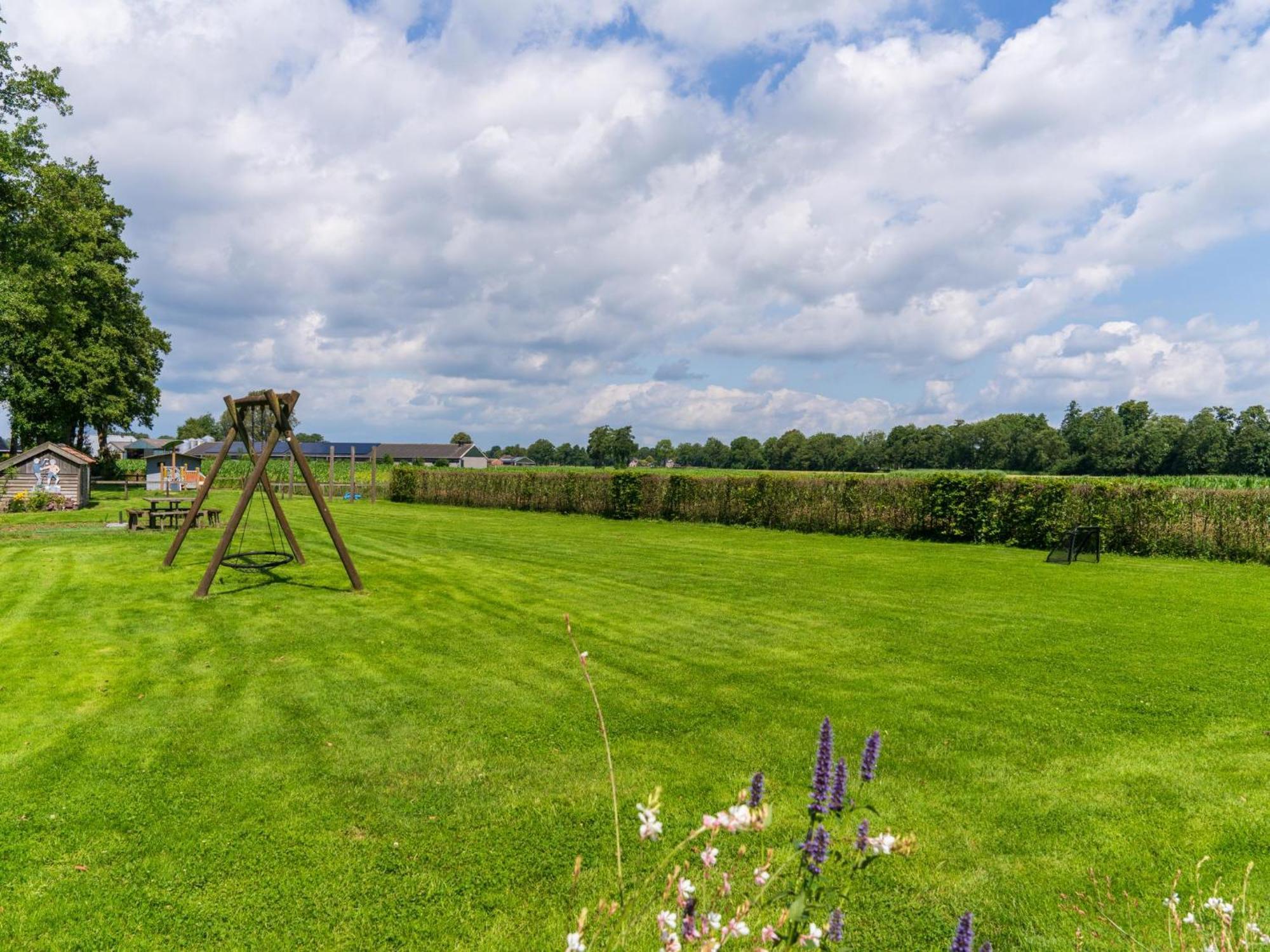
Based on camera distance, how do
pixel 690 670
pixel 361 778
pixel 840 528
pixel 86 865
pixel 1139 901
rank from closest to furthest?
pixel 1139 901, pixel 86 865, pixel 361 778, pixel 690 670, pixel 840 528

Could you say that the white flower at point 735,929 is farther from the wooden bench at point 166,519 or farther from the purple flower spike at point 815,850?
the wooden bench at point 166,519

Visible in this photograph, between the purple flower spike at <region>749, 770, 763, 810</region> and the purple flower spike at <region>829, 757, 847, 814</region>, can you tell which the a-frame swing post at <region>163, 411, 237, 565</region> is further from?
the purple flower spike at <region>829, 757, 847, 814</region>

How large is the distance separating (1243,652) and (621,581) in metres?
7.97

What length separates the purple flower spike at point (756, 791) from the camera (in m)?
1.84

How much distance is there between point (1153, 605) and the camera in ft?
31.6

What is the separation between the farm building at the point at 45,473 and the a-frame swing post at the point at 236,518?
19944 mm

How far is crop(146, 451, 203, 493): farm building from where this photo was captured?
1238 inches

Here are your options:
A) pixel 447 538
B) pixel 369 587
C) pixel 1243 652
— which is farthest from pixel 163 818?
pixel 447 538

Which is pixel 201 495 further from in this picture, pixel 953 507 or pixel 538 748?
pixel 953 507

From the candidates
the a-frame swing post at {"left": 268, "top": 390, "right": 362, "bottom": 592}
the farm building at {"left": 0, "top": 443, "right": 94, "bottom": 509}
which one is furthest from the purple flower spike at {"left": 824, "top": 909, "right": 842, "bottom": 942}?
the farm building at {"left": 0, "top": 443, "right": 94, "bottom": 509}

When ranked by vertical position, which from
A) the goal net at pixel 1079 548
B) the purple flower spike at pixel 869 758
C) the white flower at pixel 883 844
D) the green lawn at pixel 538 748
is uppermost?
the purple flower spike at pixel 869 758

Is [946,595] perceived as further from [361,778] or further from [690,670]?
[361,778]

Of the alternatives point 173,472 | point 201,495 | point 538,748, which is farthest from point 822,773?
point 173,472

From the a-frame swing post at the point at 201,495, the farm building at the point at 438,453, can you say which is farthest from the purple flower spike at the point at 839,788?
the farm building at the point at 438,453
